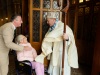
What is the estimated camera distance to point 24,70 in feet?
8.36

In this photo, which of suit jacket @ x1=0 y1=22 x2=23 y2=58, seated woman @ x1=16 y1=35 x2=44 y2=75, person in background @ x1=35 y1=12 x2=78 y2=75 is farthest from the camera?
seated woman @ x1=16 y1=35 x2=44 y2=75

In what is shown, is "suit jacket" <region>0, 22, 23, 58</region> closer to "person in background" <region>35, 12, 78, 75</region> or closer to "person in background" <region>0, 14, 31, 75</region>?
"person in background" <region>0, 14, 31, 75</region>

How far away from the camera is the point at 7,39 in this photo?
7.25 ft

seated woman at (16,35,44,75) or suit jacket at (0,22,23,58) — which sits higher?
suit jacket at (0,22,23,58)

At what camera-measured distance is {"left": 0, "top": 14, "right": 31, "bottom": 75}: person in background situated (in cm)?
222

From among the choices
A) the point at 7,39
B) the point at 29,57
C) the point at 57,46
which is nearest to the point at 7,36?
the point at 7,39

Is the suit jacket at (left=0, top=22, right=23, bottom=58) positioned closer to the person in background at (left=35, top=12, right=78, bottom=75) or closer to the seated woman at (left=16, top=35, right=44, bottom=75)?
the seated woman at (left=16, top=35, right=44, bottom=75)

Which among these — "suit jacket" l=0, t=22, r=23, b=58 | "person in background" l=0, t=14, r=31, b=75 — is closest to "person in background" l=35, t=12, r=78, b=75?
"person in background" l=0, t=14, r=31, b=75

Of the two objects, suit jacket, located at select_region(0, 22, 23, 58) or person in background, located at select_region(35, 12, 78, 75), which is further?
person in background, located at select_region(35, 12, 78, 75)

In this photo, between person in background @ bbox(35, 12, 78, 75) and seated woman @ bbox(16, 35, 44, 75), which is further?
seated woman @ bbox(16, 35, 44, 75)

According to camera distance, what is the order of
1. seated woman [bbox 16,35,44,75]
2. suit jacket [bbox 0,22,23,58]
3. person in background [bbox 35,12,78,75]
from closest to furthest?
suit jacket [bbox 0,22,23,58]
person in background [bbox 35,12,78,75]
seated woman [bbox 16,35,44,75]

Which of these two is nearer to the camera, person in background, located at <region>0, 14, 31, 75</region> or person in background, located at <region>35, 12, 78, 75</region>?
person in background, located at <region>0, 14, 31, 75</region>

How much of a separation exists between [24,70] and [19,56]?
25cm

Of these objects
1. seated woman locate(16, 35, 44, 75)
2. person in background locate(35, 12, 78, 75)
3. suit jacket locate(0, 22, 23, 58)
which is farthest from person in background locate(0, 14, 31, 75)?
person in background locate(35, 12, 78, 75)
